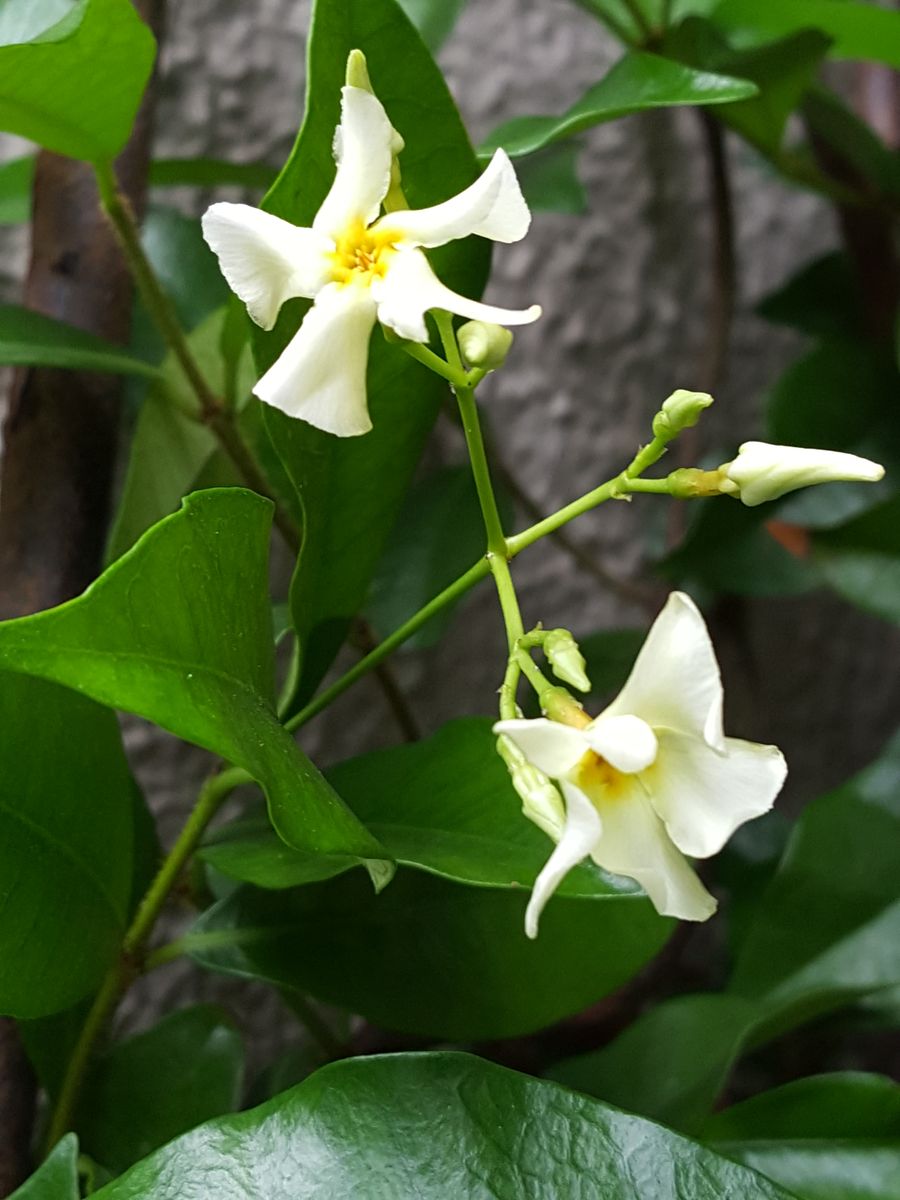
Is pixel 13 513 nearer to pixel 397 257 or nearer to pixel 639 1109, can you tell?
pixel 397 257

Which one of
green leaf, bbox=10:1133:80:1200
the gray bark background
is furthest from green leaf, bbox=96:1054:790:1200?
the gray bark background

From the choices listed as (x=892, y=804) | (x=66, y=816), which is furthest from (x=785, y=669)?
(x=66, y=816)

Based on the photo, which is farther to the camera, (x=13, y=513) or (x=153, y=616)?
(x=13, y=513)

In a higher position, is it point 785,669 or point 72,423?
point 72,423

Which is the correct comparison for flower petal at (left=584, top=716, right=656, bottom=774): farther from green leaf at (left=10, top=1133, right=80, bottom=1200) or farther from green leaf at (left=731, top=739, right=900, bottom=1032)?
green leaf at (left=731, top=739, right=900, bottom=1032)

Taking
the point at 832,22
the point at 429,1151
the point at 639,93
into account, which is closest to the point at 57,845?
the point at 429,1151

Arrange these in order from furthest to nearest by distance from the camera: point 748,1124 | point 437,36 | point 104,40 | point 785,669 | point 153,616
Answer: point 785,669
point 437,36
point 748,1124
point 104,40
point 153,616
